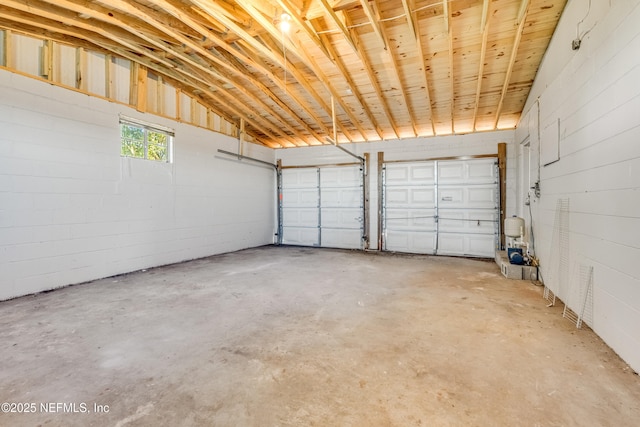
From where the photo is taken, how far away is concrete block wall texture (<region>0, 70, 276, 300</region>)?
393cm

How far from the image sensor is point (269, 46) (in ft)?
14.8

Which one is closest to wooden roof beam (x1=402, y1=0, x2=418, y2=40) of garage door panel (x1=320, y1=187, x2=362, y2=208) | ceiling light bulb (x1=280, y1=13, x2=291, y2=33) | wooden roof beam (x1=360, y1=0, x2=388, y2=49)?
wooden roof beam (x1=360, y1=0, x2=388, y2=49)

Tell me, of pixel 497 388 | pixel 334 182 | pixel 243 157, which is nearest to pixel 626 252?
pixel 497 388

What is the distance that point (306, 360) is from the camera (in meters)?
2.37

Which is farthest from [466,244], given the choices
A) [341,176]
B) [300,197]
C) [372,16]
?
[372,16]

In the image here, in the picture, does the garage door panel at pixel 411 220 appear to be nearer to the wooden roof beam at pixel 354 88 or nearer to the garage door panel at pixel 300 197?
the wooden roof beam at pixel 354 88

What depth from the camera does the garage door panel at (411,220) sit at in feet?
24.7

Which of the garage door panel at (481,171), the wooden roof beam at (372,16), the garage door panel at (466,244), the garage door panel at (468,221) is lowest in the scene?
the garage door panel at (466,244)

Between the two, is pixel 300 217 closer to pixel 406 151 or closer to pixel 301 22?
pixel 406 151

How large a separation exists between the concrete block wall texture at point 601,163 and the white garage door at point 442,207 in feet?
10.2

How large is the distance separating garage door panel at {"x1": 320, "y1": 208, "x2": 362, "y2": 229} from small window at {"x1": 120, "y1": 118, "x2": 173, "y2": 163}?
4.40 m

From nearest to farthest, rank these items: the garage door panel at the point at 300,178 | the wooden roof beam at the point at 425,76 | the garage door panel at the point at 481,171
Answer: the wooden roof beam at the point at 425,76 < the garage door panel at the point at 481,171 < the garage door panel at the point at 300,178

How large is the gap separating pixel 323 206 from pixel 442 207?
3.29 metres

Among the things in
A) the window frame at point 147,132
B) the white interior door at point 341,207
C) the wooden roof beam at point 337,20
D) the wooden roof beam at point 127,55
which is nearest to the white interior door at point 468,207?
the white interior door at point 341,207
